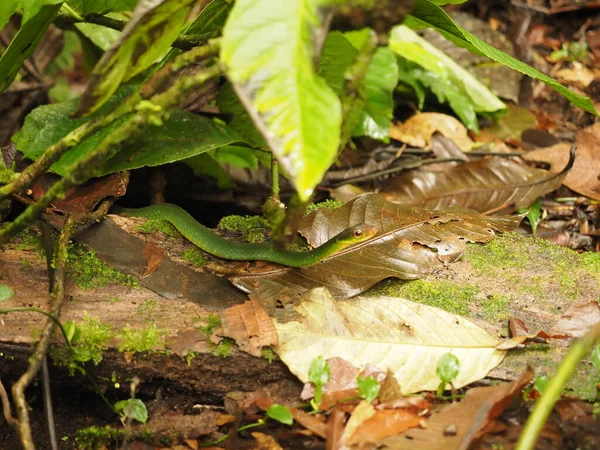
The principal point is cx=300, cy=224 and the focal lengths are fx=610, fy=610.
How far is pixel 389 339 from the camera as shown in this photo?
2.37 meters

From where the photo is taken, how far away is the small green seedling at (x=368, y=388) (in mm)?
2125

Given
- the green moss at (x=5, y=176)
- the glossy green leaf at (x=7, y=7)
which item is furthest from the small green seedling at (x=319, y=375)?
the glossy green leaf at (x=7, y=7)

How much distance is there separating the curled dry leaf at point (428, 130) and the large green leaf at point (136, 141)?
2162mm

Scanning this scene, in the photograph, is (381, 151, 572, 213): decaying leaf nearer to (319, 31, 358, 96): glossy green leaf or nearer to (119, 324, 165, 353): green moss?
(319, 31, 358, 96): glossy green leaf

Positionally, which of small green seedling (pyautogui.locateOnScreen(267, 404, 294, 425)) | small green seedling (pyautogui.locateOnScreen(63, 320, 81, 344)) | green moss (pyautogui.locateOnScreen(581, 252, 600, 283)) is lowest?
small green seedling (pyautogui.locateOnScreen(267, 404, 294, 425))

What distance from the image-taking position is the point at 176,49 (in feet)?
9.41

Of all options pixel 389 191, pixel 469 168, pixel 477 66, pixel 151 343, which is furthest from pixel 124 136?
pixel 477 66

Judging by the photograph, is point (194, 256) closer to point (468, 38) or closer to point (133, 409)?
point (133, 409)

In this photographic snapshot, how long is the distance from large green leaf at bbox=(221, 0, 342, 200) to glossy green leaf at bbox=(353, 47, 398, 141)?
8.76 ft

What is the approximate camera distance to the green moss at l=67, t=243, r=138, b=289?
8.73ft

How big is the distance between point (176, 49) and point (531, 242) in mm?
1987

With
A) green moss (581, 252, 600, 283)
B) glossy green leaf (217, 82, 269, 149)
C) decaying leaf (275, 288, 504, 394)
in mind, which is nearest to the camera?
decaying leaf (275, 288, 504, 394)

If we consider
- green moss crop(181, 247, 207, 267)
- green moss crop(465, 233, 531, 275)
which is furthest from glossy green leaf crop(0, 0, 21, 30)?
green moss crop(465, 233, 531, 275)

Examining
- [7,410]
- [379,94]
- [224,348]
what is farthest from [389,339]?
[379,94]
